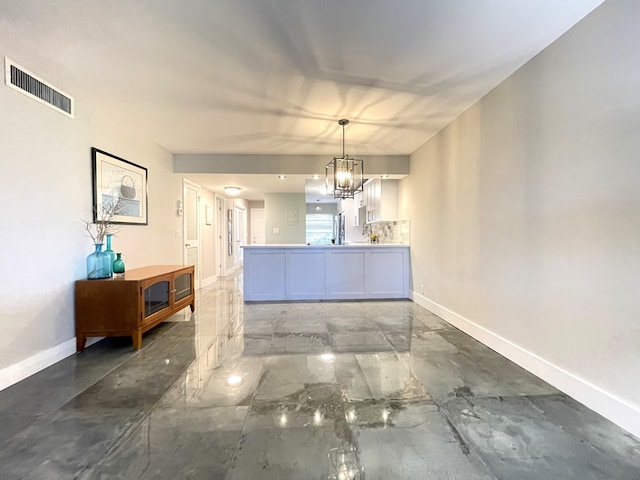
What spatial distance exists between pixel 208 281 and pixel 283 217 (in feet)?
7.34

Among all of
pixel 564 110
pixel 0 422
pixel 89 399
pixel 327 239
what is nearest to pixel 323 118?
pixel 564 110

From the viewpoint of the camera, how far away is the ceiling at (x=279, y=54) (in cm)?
175

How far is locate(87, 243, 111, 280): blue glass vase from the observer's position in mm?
2826

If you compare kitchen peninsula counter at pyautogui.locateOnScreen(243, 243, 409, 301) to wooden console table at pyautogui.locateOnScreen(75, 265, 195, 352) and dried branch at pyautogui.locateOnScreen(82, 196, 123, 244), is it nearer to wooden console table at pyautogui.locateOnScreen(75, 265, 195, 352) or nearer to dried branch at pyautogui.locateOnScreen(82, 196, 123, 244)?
dried branch at pyautogui.locateOnScreen(82, 196, 123, 244)

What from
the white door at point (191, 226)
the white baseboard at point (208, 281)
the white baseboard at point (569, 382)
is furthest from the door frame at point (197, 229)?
the white baseboard at point (569, 382)

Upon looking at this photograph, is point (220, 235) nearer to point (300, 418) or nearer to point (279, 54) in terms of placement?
point (279, 54)

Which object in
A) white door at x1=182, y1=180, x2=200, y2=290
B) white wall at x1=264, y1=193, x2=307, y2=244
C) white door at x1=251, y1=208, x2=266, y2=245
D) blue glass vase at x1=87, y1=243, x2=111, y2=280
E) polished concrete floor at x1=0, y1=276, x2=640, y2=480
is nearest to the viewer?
polished concrete floor at x1=0, y1=276, x2=640, y2=480

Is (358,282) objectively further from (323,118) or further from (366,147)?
(323,118)

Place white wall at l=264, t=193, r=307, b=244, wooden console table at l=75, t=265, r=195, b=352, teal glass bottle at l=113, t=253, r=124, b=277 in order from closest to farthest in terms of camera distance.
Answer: wooden console table at l=75, t=265, r=195, b=352
teal glass bottle at l=113, t=253, r=124, b=277
white wall at l=264, t=193, r=307, b=244

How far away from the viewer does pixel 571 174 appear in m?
1.97

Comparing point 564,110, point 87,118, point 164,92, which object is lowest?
point 564,110

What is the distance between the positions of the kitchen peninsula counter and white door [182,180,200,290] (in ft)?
4.34

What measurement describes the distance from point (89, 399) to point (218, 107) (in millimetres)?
2685

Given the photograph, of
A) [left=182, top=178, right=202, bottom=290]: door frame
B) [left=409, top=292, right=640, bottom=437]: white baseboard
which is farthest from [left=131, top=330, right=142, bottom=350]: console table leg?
[left=409, top=292, right=640, bottom=437]: white baseboard
